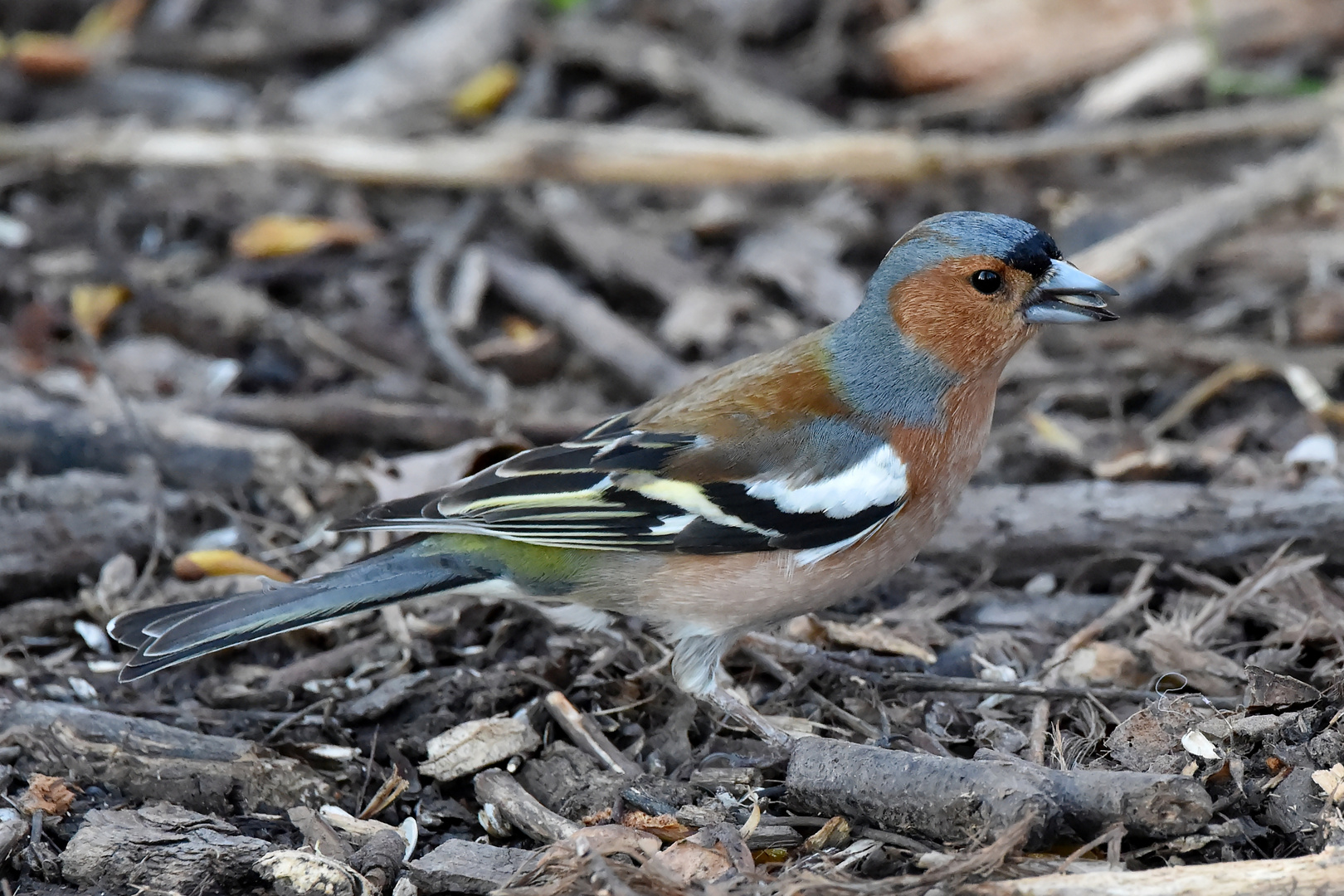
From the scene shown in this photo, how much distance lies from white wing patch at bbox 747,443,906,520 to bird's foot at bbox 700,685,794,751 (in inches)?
23.2

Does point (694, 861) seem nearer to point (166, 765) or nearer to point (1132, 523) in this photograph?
point (166, 765)

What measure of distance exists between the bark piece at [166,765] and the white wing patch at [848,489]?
5.06 ft

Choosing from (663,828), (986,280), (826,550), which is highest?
(986,280)

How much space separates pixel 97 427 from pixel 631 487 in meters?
2.27

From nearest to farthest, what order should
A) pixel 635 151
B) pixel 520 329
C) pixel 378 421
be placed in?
1. pixel 378 421
2. pixel 520 329
3. pixel 635 151

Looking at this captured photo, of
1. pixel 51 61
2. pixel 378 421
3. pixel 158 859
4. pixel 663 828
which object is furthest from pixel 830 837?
pixel 51 61

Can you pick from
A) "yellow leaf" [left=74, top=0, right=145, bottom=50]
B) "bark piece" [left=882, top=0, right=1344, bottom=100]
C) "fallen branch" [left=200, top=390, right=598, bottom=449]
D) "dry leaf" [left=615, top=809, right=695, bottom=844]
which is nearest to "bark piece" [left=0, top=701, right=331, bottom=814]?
"dry leaf" [left=615, top=809, right=695, bottom=844]

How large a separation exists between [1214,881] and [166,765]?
2.66 meters

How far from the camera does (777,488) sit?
4262mm

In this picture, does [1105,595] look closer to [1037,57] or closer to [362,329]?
[362,329]

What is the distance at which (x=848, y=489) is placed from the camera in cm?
422

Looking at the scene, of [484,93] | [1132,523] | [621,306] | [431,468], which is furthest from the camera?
[484,93]

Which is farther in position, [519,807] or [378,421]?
[378,421]

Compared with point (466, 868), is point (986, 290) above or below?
above
